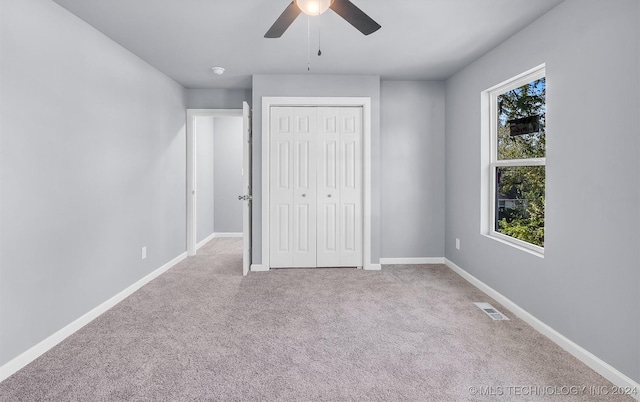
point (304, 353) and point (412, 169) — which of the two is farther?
point (412, 169)

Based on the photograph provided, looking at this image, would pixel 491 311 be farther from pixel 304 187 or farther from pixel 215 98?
pixel 215 98

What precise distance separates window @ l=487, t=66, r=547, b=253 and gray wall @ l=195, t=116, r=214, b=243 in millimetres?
4346

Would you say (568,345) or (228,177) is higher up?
(228,177)

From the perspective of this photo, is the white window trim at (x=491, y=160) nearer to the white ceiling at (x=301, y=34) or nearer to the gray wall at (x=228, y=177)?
the white ceiling at (x=301, y=34)

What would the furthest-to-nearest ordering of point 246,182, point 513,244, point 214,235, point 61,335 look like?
1. point 214,235
2. point 246,182
3. point 513,244
4. point 61,335

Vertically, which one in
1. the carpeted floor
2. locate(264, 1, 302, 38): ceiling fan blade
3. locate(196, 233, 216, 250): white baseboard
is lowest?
the carpeted floor

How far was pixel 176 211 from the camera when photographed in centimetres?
447

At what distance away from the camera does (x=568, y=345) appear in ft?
7.32

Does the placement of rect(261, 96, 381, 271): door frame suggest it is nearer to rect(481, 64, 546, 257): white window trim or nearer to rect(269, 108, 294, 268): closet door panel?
rect(269, 108, 294, 268): closet door panel

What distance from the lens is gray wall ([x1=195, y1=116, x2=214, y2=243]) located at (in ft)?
18.5

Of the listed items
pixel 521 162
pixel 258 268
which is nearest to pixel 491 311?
pixel 521 162

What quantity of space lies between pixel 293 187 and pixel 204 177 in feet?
8.35

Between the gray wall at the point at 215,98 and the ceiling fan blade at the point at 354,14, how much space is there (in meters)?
3.06

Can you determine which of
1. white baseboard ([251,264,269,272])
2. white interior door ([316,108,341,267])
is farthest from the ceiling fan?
white baseboard ([251,264,269,272])
